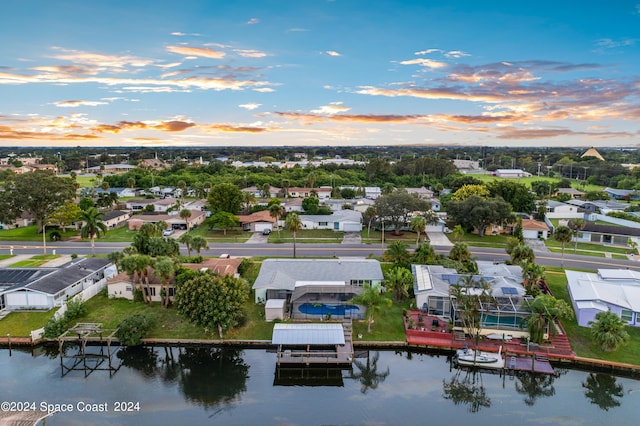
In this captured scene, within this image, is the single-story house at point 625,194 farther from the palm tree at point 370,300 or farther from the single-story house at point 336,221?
the palm tree at point 370,300

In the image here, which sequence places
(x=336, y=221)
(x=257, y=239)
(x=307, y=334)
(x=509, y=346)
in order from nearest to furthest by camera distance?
1. (x=307, y=334)
2. (x=509, y=346)
3. (x=257, y=239)
4. (x=336, y=221)

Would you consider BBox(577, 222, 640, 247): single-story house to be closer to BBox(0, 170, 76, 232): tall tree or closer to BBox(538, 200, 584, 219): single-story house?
BBox(538, 200, 584, 219): single-story house

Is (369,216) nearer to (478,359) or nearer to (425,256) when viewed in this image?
(425,256)

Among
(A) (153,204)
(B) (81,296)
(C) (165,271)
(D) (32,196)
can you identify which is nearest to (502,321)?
(C) (165,271)

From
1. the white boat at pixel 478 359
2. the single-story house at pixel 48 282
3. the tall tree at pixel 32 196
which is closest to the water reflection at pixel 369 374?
the white boat at pixel 478 359

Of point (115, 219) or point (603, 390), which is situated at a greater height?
point (115, 219)

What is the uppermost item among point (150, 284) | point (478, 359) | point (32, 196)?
point (32, 196)

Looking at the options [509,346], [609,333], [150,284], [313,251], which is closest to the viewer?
[609,333]
